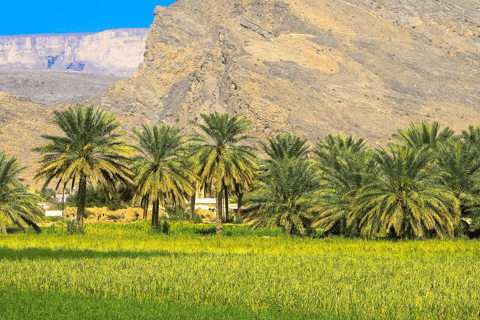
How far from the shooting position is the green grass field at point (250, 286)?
456 inches

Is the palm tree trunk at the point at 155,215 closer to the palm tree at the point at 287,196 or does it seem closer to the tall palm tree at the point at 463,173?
the palm tree at the point at 287,196

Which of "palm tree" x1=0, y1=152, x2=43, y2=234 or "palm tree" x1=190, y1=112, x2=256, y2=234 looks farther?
A: "palm tree" x1=190, y1=112, x2=256, y2=234

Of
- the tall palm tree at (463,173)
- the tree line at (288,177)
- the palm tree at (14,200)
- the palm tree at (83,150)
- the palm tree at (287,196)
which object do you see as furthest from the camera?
the palm tree at (287,196)

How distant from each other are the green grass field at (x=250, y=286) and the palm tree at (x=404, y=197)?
19.9 feet

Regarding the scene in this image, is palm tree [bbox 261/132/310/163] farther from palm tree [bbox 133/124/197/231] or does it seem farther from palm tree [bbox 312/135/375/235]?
palm tree [bbox 133/124/197/231]

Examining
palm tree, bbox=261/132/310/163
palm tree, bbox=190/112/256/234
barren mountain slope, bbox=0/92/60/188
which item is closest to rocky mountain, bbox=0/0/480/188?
barren mountain slope, bbox=0/92/60/188

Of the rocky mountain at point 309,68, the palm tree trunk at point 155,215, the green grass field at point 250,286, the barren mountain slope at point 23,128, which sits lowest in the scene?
the green grass field at point 250,286

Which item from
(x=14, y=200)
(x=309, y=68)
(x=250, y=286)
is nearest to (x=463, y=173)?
(x=250, y=286)

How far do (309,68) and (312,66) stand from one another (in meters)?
1.24

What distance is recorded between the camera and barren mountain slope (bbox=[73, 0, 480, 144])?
9400 centimetres

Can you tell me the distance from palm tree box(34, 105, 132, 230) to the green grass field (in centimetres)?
1065

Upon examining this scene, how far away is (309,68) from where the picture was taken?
346 feet

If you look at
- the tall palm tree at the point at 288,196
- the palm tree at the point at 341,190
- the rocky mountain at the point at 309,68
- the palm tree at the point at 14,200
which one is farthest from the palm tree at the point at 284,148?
the rocky mountain at the point at 309,68

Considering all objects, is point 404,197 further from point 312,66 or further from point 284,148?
point 312,66
